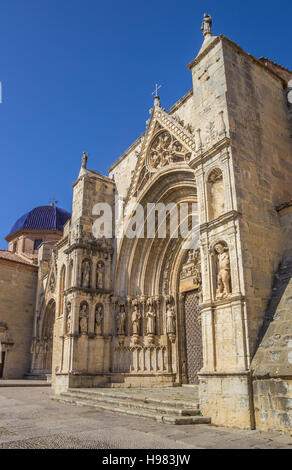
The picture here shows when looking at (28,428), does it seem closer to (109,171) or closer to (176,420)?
(176,420)

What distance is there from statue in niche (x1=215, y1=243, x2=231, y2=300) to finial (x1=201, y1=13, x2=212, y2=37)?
18.7 ft

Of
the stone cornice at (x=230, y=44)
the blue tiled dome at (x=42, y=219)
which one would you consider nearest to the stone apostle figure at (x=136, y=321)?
the stone cornice at (x=230, y=44)

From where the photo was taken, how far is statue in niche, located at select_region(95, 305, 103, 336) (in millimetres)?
14116

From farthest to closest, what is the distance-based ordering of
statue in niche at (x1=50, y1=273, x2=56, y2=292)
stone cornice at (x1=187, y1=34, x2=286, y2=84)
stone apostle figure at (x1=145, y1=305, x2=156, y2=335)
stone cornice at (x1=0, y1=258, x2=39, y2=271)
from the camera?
stone cornice at (x1=0, y1=258, x2=39, y2=271) → statue in niche at (x1=50, y1=273, x2=56, y2=292) → stone apostle figure at (x1=145, y1=305, x2=156, y2=335) → stone cornice at (x1=187, y1=34, x2=286, y2=84)

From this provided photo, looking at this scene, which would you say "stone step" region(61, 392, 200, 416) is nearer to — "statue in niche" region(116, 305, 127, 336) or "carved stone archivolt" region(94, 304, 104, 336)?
"carved stone archivolt" region(94, 304, 104, 336)

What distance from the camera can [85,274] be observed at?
14.4 metres

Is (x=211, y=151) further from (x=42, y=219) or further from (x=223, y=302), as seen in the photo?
(x=42, y=219)

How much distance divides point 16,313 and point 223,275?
64.2ft

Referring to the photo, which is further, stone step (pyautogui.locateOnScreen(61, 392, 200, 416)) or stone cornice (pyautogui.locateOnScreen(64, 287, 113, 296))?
stone cornice (pyautogui.locateOnScreen(64, 287, 113, 296))

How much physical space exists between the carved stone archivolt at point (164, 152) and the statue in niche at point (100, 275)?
4198mm

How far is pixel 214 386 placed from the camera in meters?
6.88

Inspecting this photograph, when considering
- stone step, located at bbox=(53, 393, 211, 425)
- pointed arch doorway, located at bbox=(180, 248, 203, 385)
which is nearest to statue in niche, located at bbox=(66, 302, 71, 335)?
stone step, located at bbox=(53, 393, 211, 425)

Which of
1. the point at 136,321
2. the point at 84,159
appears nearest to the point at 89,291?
the point at 136,321

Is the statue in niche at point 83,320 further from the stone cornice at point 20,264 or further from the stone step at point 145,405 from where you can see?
the stone cornice at point 20,264
